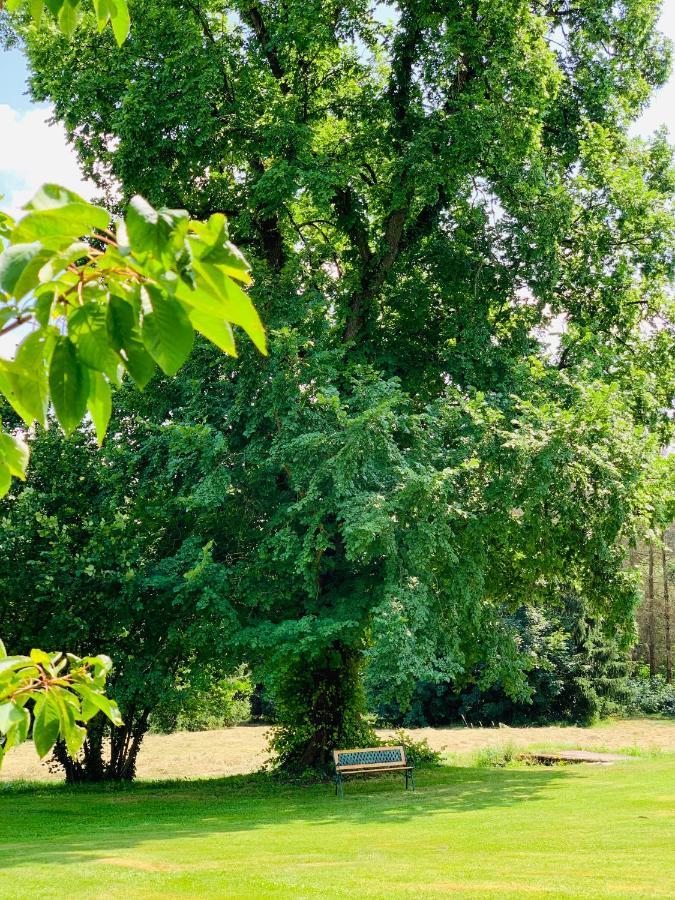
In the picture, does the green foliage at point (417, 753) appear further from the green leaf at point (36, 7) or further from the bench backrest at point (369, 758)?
the green leaf at point (36, 7)

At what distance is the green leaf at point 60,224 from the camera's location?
120 cm

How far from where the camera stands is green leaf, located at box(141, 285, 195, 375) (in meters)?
1.23

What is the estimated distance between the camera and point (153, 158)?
15234mm

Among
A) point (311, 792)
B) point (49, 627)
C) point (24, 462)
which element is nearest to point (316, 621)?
point (311, 792)

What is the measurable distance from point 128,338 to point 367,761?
14469mm

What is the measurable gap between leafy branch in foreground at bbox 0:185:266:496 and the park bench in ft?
45.8

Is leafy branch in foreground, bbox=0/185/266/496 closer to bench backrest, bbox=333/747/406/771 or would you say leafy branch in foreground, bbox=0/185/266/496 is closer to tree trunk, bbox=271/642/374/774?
bench backrest, bbox=333/747/406/771

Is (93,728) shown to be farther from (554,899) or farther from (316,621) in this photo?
(554,899)

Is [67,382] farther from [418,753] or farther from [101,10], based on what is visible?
[418,753]

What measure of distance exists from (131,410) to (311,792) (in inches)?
288

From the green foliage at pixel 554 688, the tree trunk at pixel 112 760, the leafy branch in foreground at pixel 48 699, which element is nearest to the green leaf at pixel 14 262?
the leafy branch in foreground at pixel 48 699

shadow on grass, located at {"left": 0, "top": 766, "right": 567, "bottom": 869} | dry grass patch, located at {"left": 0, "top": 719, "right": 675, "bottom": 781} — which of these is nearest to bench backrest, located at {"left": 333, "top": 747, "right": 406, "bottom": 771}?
shadow on grass, located at {"left": 0, "top": 766, "right": 567, "bottom": 869}

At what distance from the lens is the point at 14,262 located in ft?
3.85

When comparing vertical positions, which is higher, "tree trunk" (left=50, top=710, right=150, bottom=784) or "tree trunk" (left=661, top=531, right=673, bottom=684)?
"tree trunk" (left=661, top=531, right=673, bottom=684)
